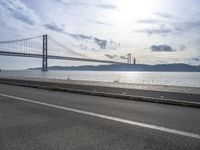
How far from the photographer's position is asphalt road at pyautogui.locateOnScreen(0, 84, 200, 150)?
5.36 m

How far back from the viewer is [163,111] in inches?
370

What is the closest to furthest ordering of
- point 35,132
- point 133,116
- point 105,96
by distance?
point 35,132 < point 133,116 < point 105,96

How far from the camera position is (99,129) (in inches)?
262

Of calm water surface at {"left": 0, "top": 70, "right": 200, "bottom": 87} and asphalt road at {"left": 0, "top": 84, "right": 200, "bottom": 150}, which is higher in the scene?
asphalt road at {"left": 0, "top": 84, "right": 200, "bottom": 150}

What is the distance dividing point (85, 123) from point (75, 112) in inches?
72.6

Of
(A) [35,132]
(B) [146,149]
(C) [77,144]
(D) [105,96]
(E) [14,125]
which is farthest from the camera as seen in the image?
(D) [105,96]

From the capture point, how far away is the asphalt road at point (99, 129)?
536 centimetres

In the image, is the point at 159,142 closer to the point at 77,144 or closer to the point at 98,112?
the point at 77,144

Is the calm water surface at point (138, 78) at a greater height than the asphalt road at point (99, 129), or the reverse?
the asphalt road at point (99, 129)

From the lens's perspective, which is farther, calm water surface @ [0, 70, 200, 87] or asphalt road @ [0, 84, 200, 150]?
calm water surface @ [0, 70, 200, 87]

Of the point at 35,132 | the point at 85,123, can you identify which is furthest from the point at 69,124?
the point at 35,132

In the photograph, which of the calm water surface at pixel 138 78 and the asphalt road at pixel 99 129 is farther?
the calm water surface at pixel 138 78

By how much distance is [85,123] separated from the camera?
7367mm

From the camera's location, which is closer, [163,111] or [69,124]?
[69,124]
